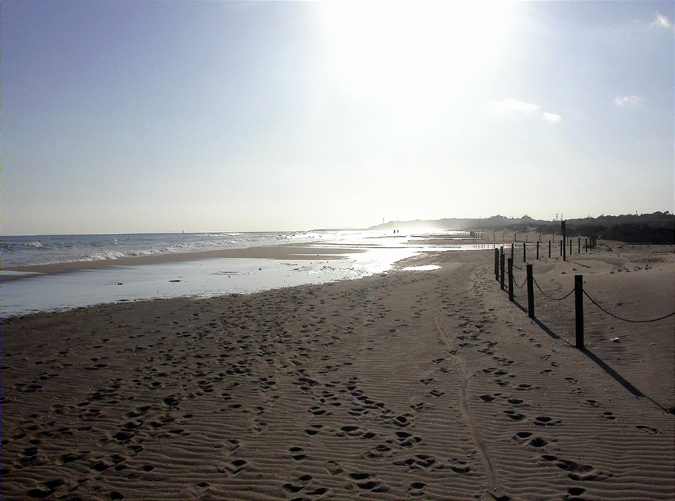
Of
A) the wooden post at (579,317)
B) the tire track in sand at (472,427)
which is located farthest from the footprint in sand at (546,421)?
the wooden post at (579,317)

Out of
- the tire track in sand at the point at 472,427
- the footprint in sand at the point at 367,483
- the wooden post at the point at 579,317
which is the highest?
the wooden post at the point at 579,317

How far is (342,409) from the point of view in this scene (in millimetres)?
6742

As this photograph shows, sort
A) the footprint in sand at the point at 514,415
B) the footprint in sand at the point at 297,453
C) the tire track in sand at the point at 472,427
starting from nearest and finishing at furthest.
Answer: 1. the tire track in sand at the point at 472,427
2. the footprint in sand at the point at 297,453
3. the footprint in sand at the point at 514,415

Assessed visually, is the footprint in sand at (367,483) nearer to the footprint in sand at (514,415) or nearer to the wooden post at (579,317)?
the footprint in sand at (514,415)

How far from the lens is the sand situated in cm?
489

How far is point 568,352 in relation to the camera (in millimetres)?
9484

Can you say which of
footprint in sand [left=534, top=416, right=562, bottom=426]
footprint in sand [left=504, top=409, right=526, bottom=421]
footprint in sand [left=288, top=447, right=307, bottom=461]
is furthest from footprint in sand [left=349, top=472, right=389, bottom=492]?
footprint in sand [left=534, top=416, right=562, bottom=426]

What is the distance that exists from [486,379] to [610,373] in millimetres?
2403

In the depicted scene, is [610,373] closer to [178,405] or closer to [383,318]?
[383,318]

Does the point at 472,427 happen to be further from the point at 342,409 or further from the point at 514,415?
the point at 342,409

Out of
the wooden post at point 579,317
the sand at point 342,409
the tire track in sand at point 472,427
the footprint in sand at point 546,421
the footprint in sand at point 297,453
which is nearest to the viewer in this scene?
the tire track in sand at point 472,427

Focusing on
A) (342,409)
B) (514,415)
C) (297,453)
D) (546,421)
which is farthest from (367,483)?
(546,421)

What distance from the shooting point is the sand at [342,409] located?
4.89m

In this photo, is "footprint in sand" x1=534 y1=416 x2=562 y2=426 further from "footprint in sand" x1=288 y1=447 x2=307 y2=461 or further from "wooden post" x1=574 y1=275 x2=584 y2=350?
"wooden post" x1=574 y1=275 x2=584 y2=350
